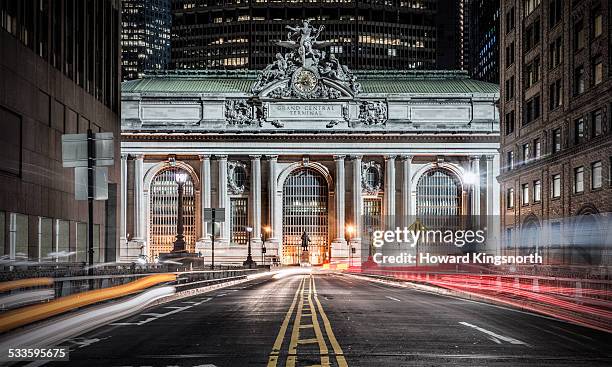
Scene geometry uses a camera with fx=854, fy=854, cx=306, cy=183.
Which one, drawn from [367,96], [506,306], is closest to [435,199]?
[367,96]

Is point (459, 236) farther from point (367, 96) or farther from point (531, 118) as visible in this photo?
point (531, 118)

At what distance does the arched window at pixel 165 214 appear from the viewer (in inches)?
4119

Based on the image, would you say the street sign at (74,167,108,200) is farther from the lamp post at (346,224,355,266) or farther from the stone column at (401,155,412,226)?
the stone column at (401,155,412,226)

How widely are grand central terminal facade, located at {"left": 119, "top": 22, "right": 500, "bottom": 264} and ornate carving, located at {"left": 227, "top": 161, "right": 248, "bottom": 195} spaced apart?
0.44 feet

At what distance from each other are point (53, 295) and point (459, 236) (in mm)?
88450

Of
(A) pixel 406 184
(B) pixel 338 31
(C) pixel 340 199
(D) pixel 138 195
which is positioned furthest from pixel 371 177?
(B) pixel 338 31

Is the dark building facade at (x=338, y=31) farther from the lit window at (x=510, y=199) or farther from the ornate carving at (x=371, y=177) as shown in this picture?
the lit window at (x=510, y=199)

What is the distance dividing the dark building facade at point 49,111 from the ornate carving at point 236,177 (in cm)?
4955

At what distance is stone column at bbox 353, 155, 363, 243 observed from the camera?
339 ft

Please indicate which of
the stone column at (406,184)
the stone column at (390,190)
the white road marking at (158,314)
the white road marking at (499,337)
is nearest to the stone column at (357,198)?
the stone column at (390,190)

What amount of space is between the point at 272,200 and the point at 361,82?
19440 mm

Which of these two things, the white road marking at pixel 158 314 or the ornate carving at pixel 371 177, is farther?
the ornate carving at pixel 371 177

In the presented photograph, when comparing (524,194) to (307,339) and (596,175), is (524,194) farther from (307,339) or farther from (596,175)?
(307,339)

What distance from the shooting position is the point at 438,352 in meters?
15.8
